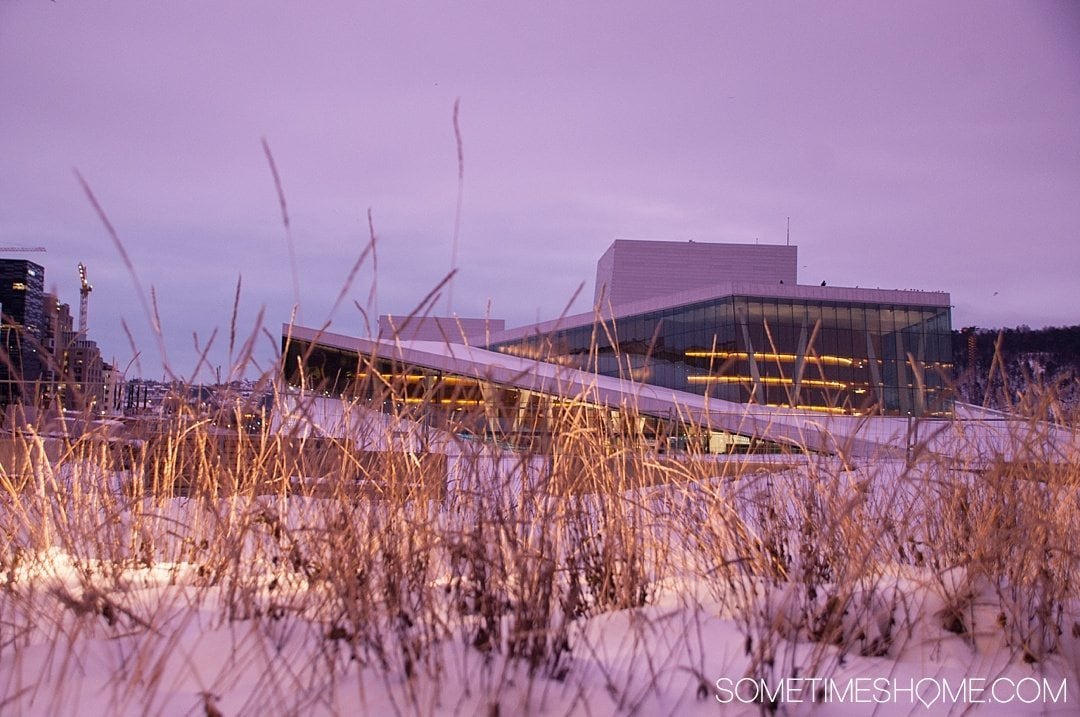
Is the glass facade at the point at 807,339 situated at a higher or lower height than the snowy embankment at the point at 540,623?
higher

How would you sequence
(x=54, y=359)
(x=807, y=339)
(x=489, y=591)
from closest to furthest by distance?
(x=489, y=591) < (x=54, y=359) < (x=807, y=339)

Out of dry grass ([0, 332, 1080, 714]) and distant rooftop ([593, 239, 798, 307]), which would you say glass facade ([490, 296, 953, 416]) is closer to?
distant rooftop ([593, 239, 798, 307])

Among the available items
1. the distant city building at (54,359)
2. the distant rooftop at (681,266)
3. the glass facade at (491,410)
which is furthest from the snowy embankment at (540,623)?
the distant rooftop at (681,266)

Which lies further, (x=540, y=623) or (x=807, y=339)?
(x=807, y=339)

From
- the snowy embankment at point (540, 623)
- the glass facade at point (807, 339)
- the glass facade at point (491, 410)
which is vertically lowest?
the snowy embankment at point (540, 623)

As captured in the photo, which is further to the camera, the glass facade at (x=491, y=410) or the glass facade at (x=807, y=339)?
the glass facade at (x=807, y=339)

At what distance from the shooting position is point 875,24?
36.1 meters

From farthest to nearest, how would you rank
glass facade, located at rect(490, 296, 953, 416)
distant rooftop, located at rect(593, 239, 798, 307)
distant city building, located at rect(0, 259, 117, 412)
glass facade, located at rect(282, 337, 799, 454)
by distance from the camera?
distant rooftop, located at rect(593, 239, 798, 307) < glass facade, located at rect(490, 296, 953, 416) < glass facade, located at rect(282, 337, 799, 454) < distant city building, located at rect(0, 259, 117, 412)

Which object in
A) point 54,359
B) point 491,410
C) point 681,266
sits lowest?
point 491,410

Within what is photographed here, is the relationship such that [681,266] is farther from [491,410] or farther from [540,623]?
[540,623]

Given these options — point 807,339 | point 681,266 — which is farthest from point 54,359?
point 681,266

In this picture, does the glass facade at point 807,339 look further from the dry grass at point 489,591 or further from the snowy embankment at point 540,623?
the snowy embankment at point 540,623

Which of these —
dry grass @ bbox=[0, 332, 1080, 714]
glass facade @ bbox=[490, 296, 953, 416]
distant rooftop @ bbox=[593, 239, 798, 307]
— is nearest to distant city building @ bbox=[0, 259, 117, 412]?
dry grass @ bbox=[0, 332, 1080, 714]

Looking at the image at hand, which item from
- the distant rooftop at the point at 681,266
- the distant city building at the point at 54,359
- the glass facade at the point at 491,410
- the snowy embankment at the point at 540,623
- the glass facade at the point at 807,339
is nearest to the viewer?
the snowy embankment at the point at 540,623
